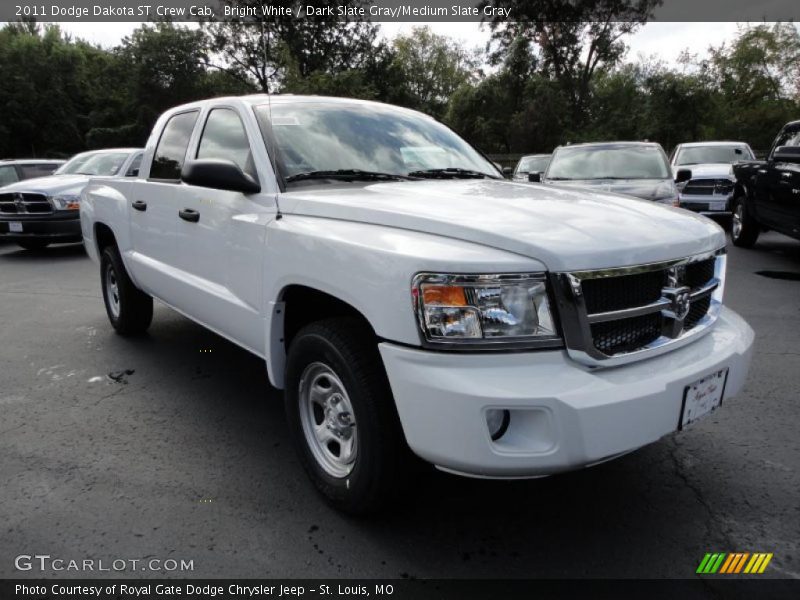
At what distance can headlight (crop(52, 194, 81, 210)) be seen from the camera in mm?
9898

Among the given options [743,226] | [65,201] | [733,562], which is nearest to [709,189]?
[743,226]

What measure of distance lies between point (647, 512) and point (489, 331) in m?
1.26

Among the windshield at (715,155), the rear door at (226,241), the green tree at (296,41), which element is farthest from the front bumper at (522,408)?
the green tree at (296,41)

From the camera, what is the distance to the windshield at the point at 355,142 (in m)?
3.11

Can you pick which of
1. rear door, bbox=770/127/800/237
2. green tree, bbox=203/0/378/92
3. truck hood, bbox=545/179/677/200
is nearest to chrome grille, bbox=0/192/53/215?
truck hood, bbox=545/179/677/200

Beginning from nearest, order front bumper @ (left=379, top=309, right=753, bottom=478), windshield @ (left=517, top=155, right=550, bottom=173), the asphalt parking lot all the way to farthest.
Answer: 1. front bumper @ (left=379, top=309, right=753, bottom=478)
2. the asphalt parking lot
3. windshield @ (left=517, top=155, right=550, bottom=173)

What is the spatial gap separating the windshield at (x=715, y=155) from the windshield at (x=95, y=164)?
11106 millimetres

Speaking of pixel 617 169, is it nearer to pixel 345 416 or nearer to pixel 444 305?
pixel 345 416

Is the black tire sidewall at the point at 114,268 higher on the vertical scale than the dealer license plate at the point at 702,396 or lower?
lower

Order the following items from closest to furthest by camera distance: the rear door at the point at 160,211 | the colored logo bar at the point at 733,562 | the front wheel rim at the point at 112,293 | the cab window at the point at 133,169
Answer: the colored logo bar at the point at 733,562
the rear door at the point at 160,211
the front wheel rim at the point at 112,293
the cab window at the point at 133,169

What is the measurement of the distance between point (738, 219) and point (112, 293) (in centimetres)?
904

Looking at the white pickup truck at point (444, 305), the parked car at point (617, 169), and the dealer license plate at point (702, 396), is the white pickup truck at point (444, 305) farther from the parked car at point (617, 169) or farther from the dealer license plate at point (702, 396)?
the parked car at point (617, 169)

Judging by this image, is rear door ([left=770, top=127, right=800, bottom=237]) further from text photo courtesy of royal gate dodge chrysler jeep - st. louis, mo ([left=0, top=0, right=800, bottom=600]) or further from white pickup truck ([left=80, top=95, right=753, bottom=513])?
white pickup truck ([left=80, top=95, right=753, bottom=513])

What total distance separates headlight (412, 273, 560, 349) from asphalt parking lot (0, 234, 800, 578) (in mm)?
914
